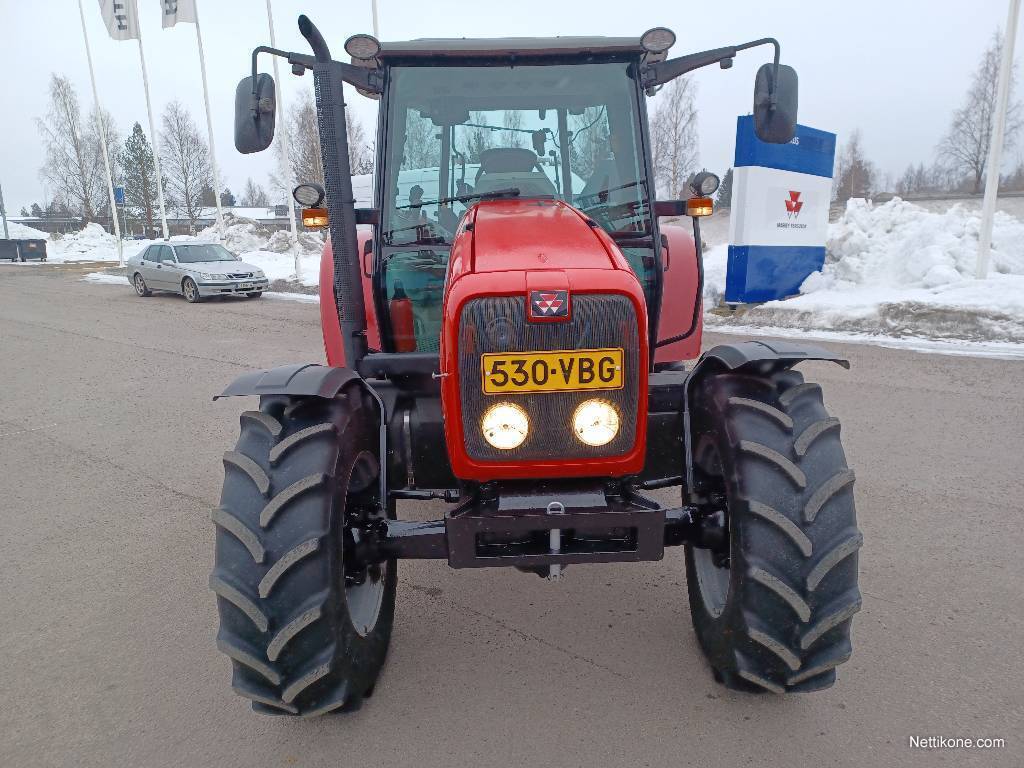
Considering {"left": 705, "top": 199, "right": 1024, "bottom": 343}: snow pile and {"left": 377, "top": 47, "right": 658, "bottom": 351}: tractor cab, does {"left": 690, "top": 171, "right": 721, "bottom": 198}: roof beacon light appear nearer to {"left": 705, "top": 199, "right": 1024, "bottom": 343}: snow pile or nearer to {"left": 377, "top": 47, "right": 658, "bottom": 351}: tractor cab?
{"left": 377, "top": 47, "right": 658, "bottom": 351}: tractor cab

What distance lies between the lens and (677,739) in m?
2.53

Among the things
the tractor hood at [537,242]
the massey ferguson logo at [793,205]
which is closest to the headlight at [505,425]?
the tractor hood at [537,242]

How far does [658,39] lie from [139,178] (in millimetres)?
63228

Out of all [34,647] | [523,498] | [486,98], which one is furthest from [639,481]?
[34,647]

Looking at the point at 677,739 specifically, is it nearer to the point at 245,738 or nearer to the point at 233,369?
the point at 245,738

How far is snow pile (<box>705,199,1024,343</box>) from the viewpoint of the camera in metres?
10.1

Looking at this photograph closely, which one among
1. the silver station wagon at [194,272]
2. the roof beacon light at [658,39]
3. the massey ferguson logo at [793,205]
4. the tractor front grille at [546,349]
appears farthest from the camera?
the silver station wagon at [194,272]

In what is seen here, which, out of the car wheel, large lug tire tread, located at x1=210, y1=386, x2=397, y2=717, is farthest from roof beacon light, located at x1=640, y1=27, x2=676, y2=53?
the car wheel

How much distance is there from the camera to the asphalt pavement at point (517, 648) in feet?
8.32

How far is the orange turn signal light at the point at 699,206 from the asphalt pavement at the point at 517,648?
1.78m

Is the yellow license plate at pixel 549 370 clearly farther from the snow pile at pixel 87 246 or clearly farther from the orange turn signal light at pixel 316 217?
the snow pile at pixel 87 246

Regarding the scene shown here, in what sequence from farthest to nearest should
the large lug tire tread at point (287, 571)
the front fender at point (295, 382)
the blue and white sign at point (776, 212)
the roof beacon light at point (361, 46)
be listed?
1. the blue and white sign at point (776, 212)
2. the roof beacon light at point (361, 46)
3. the front fender at point (295, 382)
4. the large lug tire tread at point (287, 571)

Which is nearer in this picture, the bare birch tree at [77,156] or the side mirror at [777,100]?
the side mirror at [777,100]

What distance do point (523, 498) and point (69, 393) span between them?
24.5 ft
